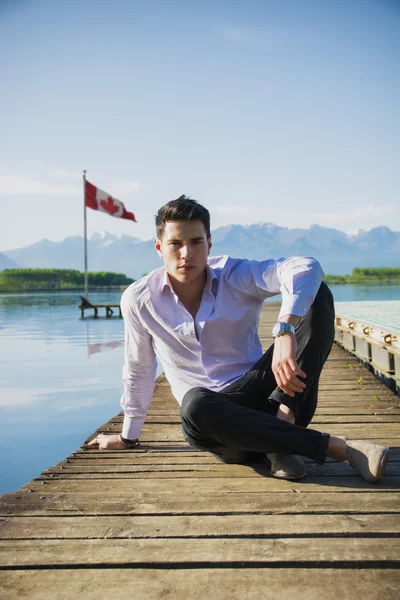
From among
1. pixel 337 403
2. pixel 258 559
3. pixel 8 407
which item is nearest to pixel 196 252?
pixel 258 559

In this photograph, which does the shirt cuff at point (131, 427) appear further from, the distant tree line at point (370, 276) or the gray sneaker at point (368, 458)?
the distant tree line at point (370, 276)

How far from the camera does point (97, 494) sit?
2.00 metres

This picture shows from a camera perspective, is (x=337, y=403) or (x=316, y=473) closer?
(x=316, y=473)

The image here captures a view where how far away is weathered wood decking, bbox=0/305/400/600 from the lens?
4.37 ft

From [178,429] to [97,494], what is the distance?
1.17 metres

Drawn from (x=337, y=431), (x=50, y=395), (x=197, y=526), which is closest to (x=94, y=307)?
(x=50, y=395)

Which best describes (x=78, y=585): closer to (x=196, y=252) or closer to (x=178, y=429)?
(x=196, y=252)

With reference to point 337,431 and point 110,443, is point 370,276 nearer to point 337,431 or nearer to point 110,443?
point 337,431

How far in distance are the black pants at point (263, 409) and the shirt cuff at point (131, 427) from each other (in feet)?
1.14

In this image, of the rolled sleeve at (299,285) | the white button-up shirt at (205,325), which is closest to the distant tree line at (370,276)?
the white button-up shirt at (205,325)

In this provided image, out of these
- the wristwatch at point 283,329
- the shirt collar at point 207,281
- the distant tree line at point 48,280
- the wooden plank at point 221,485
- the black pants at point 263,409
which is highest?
the shirt collar at point 207,281

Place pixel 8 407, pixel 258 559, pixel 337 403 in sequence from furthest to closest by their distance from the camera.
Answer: pixel 8 407 < pixel 337 403 < pixel 258 559

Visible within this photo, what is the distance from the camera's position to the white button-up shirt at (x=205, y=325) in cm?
221

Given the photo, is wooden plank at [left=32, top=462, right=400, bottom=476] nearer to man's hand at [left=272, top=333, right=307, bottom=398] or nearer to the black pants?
the black pants
